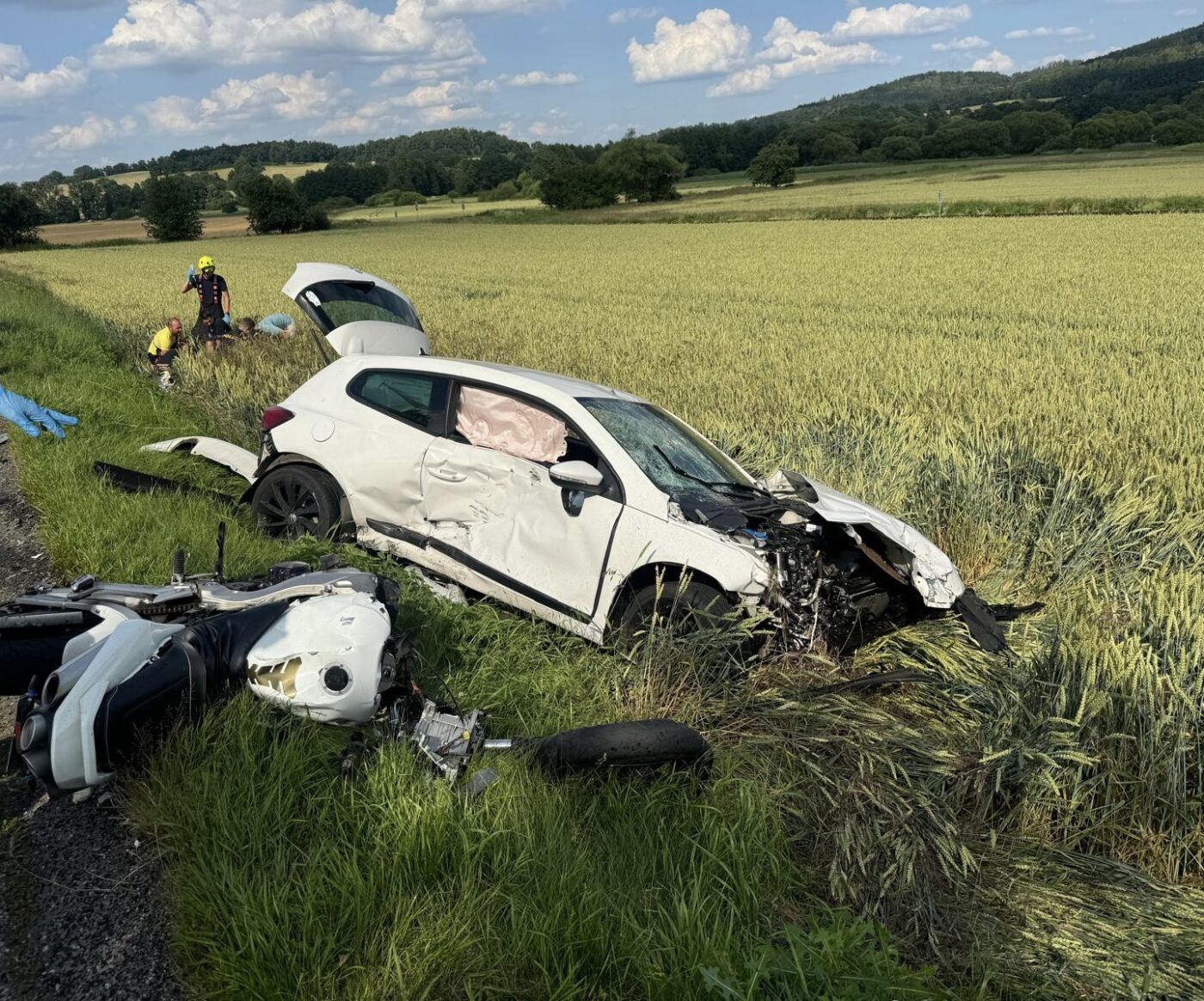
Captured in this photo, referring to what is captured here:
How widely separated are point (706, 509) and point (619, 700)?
118cm

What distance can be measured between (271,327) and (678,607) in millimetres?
9991

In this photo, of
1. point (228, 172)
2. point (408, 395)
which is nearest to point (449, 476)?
point (408, 395)

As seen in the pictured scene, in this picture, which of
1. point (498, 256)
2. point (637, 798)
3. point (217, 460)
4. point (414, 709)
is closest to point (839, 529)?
point (637, 798)

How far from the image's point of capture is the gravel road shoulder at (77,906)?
8.69 ft

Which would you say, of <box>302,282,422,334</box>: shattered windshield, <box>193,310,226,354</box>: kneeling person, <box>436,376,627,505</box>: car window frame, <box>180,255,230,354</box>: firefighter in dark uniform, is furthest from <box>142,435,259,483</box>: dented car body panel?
<box>193,310,226,354</box>: kneeling person

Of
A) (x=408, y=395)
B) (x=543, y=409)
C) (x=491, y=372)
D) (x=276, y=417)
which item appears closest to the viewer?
(x=543, y=409)

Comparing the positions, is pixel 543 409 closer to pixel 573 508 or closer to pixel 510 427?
pixel 510 427

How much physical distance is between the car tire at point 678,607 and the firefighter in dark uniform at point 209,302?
10499 millimetres

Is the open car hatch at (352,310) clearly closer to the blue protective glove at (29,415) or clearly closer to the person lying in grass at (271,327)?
the blue protective glove at (29,415)

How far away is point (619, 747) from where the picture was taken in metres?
3.38

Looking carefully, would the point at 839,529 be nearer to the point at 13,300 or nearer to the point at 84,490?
Answer: the point at 84,490

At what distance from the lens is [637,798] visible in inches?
134

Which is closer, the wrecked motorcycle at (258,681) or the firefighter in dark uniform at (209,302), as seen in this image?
the wrecked motorcycle at (258,681)

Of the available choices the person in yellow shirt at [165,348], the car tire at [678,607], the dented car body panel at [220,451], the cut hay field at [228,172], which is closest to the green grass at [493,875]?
the car tire at [678,607]
